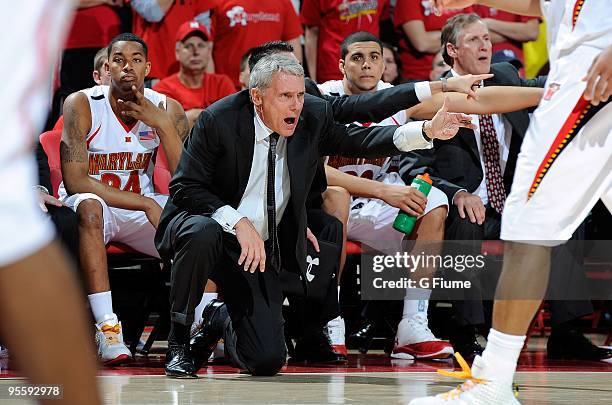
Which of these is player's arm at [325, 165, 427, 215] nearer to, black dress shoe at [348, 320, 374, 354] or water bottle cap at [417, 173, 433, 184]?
water bottle cap at [417, 173, 433, 184]

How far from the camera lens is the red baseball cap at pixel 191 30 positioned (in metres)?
7.47

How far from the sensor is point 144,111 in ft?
20.5

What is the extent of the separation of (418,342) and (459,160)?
1.27 m

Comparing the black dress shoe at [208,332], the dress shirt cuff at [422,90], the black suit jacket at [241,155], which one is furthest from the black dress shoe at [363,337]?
the dress shirt cuff at [422,90]

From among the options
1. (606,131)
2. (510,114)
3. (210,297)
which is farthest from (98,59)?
(606,131)

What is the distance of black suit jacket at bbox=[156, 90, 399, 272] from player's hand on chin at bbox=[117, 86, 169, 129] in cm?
119

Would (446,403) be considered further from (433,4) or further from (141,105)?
(141,105)

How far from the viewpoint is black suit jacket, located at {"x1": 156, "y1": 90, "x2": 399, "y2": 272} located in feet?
16.3

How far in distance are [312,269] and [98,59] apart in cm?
237

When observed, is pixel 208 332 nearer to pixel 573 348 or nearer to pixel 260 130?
pixel 260 130

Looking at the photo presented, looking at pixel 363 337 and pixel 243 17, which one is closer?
pixel 363 337

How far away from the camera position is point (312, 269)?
5480mm

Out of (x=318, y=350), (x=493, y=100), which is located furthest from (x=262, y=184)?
(x=493, y=100)

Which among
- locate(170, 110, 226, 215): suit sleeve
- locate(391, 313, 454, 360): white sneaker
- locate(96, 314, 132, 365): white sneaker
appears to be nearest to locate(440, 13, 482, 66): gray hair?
locate(391, 313, 454, 360): white sneaker
